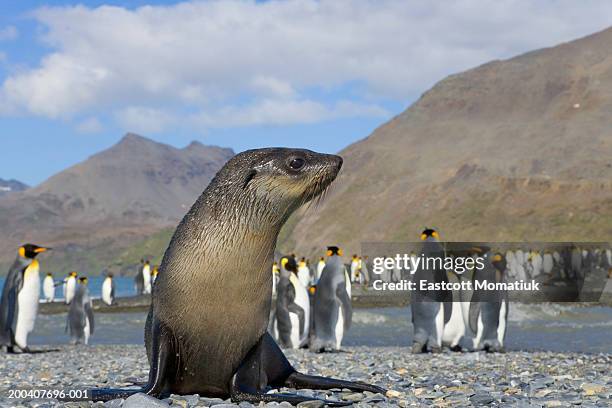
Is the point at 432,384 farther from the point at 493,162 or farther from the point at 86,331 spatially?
the point at 493,162

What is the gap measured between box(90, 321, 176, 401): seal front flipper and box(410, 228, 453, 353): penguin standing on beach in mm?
8948

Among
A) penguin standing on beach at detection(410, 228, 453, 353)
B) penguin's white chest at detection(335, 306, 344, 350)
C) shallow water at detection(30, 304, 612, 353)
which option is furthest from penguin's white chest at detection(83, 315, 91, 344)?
penguin standing on beach at detection(410, 228, 453, 353)

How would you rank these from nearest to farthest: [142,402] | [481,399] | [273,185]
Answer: [142,402] → [273,185] → [481,399]

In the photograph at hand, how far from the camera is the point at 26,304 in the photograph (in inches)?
581

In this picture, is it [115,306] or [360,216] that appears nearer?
[115,306]

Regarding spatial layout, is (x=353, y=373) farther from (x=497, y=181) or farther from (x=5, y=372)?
(x=497, y=181)

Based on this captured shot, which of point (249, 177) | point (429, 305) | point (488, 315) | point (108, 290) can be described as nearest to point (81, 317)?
point (429, 305)

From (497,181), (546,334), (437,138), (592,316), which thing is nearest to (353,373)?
(546,334)

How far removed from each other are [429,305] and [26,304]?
24.7ft

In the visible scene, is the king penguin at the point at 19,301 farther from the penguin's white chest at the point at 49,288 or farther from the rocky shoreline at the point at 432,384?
the penguin's white chest at the point at 49,288

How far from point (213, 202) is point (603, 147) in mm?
81620

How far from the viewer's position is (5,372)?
955cm

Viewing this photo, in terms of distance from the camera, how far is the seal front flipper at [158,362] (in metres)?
4.81

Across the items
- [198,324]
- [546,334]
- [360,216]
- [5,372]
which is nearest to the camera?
[198,324]
